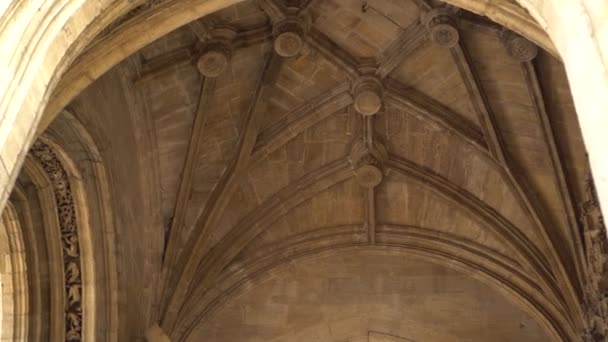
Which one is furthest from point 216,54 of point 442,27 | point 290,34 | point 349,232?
point 349,232

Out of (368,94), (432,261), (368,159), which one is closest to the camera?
(368,94)

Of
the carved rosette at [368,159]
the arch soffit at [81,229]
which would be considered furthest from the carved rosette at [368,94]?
the arch soffit at [81,229]

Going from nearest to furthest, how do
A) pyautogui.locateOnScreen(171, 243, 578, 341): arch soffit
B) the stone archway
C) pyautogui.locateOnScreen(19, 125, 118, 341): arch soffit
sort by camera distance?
the stone archway
pyautogui.locateOnScreen(19, 125, 118, 341): arch soffit
pyautogui.locateOnScreen(171, 243, 578, 341): arch soffit

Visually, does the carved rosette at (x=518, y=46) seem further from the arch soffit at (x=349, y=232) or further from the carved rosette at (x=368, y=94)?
the arch soffit at (x=349, y=232)

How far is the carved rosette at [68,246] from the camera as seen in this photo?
11.9 m

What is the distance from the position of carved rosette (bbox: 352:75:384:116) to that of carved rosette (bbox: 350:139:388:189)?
759 mm

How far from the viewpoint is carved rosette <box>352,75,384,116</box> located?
14.5 metres

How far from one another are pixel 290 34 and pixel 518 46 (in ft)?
9.25

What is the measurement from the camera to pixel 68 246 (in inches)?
476

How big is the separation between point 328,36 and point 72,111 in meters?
4.15

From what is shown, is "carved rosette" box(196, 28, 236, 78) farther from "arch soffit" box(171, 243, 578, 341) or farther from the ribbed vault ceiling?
"arch soffit" box(171, 243, 578, 341)

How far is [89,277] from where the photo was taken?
12.2 meters

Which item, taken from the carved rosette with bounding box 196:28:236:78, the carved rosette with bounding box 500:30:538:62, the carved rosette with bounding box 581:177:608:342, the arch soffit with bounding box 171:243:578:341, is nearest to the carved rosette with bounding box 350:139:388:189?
the arch soffit with bounding box 171:243:578:341

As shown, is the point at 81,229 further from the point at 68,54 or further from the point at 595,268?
the point at 595,268
